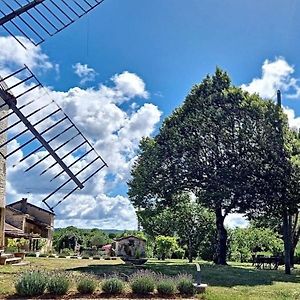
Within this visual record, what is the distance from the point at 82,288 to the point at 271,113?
1621 cm

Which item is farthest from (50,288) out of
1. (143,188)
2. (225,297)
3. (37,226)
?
(37,226)

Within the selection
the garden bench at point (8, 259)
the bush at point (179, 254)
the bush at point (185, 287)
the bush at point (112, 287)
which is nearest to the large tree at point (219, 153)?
the garden bench at point (8, 259)

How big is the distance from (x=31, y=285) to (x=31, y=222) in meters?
39.3

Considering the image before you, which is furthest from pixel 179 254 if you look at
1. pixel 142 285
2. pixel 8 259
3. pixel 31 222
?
pixel 142 285

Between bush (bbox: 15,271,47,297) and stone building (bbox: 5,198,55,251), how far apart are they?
26.9 metres

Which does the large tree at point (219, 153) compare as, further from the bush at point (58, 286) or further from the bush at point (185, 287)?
the bush at point (58, 286)

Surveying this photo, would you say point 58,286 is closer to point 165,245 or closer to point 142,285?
point 142,285

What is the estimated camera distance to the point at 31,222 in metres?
49.2

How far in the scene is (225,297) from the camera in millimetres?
12289

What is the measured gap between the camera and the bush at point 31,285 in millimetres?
11219

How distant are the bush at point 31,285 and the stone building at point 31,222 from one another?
88.3 feet

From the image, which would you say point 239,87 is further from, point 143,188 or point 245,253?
point 245,253

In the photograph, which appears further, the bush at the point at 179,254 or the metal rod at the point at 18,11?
the bush at the point at 179,254

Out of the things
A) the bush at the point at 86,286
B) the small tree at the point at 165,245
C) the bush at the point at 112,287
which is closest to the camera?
the bush at the point at 86,286
